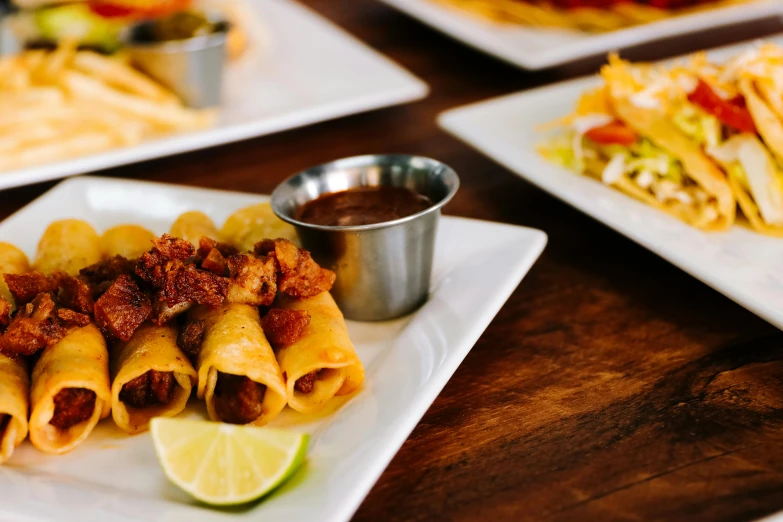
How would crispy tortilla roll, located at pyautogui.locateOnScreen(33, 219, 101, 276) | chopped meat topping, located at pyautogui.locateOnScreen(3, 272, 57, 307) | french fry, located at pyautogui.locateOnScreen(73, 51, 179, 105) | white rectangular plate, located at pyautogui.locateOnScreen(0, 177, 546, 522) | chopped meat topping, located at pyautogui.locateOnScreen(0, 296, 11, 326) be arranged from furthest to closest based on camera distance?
french fry, located at pyautogui.locateOnScreen(73, 51, 179, 105) < crispy tortilla roll, located at pyautogui.locateOnScreen(33, 219, 101, 276) < chopped meat topping, located at pyautogui.locateOnScreen(3, 272, 57, 307) < chopped meat topping, located at pyautogui.locateOnScreen(0, 296, 11, 326) < white rectangular plate, located at pyautogui.locateOnScreen(0, 177, 546, 522)

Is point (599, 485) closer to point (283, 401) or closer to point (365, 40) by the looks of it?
point (283, 401)

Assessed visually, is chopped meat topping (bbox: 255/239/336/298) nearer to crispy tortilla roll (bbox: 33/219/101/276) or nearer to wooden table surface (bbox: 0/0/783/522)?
wooden table surface (bbox: 0/0/783/522)

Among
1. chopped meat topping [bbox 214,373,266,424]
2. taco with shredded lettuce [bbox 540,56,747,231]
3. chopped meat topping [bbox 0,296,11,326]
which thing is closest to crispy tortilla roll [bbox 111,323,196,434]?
chopped meat topping [bbox 214,373,266,424]

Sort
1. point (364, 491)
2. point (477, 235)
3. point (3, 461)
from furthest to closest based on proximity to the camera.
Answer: point (477, 235) < point (3, 461) < point (364, 491)

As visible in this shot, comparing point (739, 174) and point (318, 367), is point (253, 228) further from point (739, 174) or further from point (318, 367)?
point (739, 174)

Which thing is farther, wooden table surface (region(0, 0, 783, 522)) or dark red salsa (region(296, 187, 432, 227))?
dark red salsa (region(296, 187, 432, 227))

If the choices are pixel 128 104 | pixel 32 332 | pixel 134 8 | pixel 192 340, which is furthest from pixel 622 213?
pixel 134 8

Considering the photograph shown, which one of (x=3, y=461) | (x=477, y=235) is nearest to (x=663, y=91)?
(x=477, y=235)
